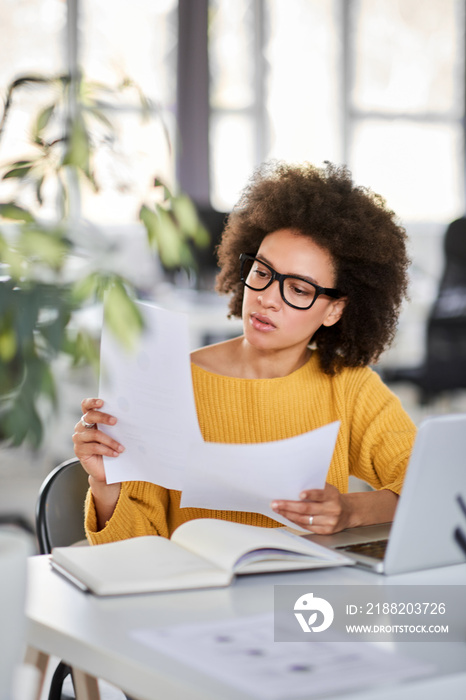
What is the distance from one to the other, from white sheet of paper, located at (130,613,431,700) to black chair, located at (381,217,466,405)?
11.9 feet

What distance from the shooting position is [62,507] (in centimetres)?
142

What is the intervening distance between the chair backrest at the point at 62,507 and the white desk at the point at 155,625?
13.6 inches

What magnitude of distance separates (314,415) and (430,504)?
648 mm

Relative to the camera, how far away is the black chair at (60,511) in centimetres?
139

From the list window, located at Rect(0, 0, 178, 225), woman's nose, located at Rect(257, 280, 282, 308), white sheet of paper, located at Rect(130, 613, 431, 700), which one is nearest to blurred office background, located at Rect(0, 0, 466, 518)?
window, located at Rect(0, 0, 178, 225)

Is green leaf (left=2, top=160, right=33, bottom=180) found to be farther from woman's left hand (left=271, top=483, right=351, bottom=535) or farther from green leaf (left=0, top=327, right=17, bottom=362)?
woman's left hand (left=271, top=483, right=351, bottom=535)

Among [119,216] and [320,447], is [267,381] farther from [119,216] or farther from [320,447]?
[119,216]

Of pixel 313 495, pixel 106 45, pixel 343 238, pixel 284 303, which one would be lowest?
pixel 313 495

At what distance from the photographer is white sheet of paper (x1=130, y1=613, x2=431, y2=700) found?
665 mm

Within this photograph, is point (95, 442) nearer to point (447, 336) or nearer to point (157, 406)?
point (157, 406)

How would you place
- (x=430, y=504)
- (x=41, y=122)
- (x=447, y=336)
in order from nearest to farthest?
1. (x=41, y=122)
2. (x=430, y=504)
3. (x=447, y=336)

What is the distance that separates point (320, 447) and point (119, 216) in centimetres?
537

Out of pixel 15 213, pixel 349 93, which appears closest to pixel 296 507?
pixel 15 213

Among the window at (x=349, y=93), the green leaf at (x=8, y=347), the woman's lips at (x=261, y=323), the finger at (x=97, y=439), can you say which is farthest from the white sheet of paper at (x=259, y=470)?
the window at (x=349, y=93)
